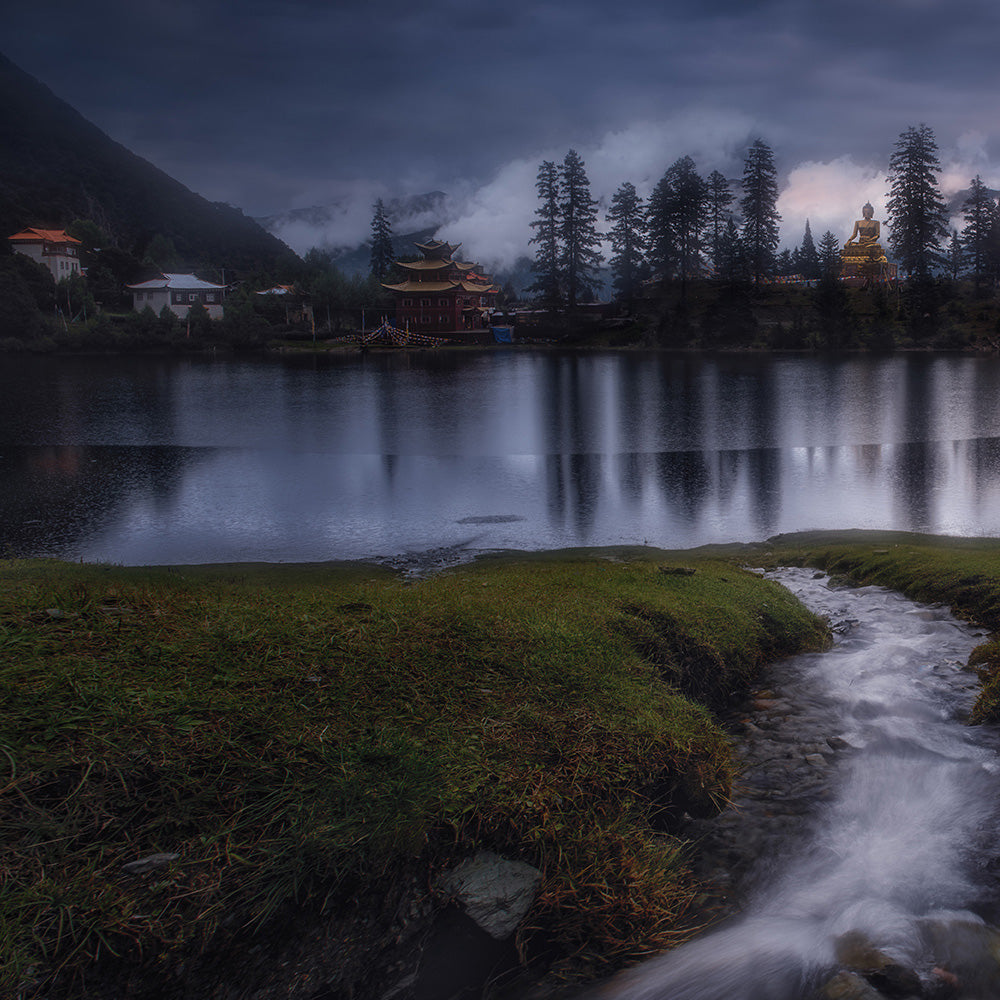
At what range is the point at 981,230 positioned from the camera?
344 ft

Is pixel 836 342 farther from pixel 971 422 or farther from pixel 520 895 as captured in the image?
pixel 520 895

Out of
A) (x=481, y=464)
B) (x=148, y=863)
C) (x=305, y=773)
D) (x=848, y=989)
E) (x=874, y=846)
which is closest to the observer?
(x=148, y=863)

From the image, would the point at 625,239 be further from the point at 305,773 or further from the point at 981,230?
the point at 305,773

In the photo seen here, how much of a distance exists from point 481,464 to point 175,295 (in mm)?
122954

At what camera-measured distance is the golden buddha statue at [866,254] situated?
122m

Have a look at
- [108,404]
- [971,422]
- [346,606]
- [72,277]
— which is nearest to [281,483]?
[346,606]

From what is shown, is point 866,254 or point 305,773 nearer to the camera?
point 305,773

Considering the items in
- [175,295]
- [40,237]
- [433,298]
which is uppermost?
[40,237]

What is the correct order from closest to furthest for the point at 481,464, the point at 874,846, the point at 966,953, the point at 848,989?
1. the point at 848,989
2. the point at 966,953
3. the point at 874,846
4. the point at 481,464

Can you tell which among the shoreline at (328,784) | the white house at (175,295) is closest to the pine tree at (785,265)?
the white house at (175,295)

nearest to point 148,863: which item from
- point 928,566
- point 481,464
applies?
point 928,566

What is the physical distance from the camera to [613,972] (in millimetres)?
4293

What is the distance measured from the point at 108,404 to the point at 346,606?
156 ft

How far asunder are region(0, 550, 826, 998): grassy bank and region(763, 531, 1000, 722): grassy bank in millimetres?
4080
